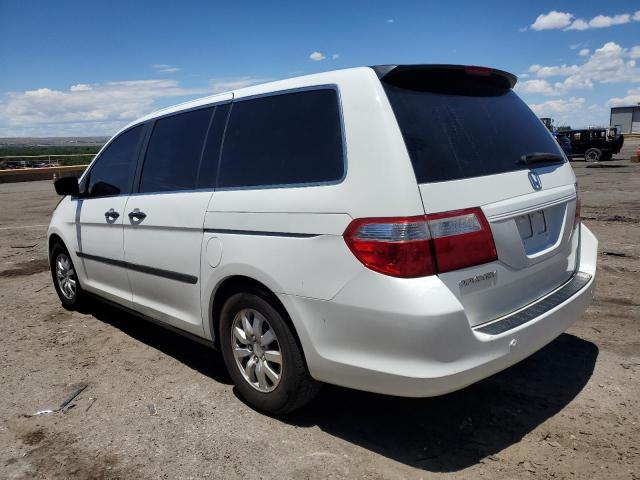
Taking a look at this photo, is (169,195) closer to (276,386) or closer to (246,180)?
(246,180)

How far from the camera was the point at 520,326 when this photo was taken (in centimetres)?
266

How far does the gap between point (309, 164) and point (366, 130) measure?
1.27 ft

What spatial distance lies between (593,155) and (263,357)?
28.9 metres

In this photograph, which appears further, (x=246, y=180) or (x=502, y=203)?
(x=246, y=180)

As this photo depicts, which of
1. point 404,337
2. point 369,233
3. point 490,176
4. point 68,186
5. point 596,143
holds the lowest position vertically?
point 404,337

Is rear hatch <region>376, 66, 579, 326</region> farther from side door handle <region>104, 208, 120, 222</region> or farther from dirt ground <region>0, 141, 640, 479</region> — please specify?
side door handle <region>104, 208, 120, 222</region>

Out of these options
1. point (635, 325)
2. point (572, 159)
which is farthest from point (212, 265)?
point (572, 159)

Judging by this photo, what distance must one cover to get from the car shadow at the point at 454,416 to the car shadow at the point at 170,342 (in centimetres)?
92

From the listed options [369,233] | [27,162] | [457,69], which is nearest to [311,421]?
[369,233]

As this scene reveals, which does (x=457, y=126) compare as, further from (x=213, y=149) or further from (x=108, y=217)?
(x=108, y=217)

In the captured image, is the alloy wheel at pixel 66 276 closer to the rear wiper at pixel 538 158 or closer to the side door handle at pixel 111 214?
the side door handle at pixel 111 214

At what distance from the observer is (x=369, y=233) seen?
8.13 ft

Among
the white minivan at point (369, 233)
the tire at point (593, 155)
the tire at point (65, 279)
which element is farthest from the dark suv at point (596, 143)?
the tire at point (65, 279)

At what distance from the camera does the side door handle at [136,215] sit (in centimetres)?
389
